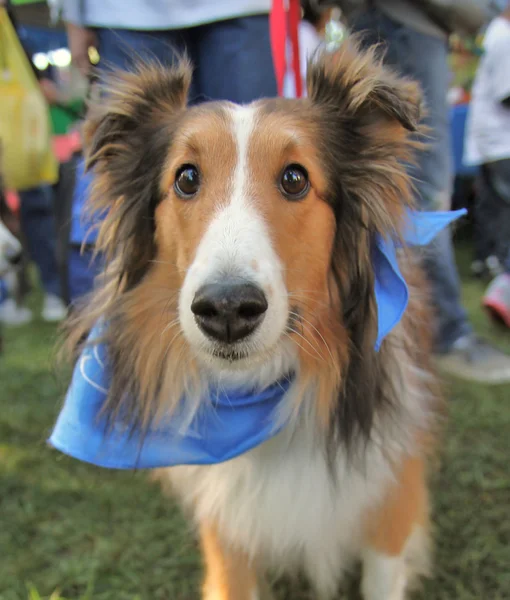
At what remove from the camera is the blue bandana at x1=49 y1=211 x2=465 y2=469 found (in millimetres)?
1661

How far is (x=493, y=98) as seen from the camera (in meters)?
4.68

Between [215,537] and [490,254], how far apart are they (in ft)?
17.3

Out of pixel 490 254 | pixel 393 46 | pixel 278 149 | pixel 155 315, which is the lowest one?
pixel 490 254

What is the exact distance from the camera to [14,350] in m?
4.57

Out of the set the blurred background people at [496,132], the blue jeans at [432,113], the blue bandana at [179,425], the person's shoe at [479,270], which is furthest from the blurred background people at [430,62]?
the person's shoe at [479,270]

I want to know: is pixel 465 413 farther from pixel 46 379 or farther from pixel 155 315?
pixel 46 379

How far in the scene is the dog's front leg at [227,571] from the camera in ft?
5.92

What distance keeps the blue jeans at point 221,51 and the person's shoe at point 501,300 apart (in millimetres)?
2552

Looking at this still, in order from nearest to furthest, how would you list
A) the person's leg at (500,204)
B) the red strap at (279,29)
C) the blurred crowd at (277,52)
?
the red strap at (279,29) < the blurred crowd at (277,52) < the person's leg at (500,204)

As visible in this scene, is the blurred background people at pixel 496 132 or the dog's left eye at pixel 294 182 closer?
the dog's left eye at pixel 294 182

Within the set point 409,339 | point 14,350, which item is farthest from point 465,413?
point 14,350

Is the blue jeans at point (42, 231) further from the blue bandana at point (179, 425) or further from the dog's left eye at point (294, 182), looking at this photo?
the dog's left eye at point (294, 182)

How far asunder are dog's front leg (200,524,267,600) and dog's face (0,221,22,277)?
205 centimetres

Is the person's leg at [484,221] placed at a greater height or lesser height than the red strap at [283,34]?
lesser
